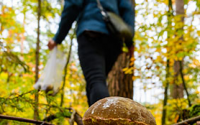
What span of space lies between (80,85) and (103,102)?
13.3ft

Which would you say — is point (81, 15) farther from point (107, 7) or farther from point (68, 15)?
point (107, 7)

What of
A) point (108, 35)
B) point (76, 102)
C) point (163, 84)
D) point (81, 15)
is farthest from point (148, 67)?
point (76, 102)

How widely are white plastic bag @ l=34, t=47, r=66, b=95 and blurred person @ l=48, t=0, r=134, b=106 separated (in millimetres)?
143

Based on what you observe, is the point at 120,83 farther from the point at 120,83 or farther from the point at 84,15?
the point at 84,15

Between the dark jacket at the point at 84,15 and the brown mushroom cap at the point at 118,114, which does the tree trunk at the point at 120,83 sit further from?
the brown mushroom cap at the point at 118,114

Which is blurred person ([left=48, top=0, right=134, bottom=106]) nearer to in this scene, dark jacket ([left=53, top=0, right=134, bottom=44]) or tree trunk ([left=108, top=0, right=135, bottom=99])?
dark jacket ([left=53, top=0, right=134, bottom=44])

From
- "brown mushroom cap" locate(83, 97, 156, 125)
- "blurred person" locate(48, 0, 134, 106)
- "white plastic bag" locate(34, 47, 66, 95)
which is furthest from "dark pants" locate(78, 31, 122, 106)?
"brown mushroom cap" locate(83, 97, 156, 125)

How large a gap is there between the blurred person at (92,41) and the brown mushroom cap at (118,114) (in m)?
0.93

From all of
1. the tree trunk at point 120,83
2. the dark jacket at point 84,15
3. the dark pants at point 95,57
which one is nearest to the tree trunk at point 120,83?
the tree trunk at point 120,83

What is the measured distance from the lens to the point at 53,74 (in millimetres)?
2180

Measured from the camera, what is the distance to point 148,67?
7.72 ft

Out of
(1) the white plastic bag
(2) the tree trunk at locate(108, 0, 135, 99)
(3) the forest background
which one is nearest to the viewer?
(3) the forest background

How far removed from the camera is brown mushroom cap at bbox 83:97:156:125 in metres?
0.82

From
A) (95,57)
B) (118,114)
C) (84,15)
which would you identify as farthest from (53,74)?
(118,114)
